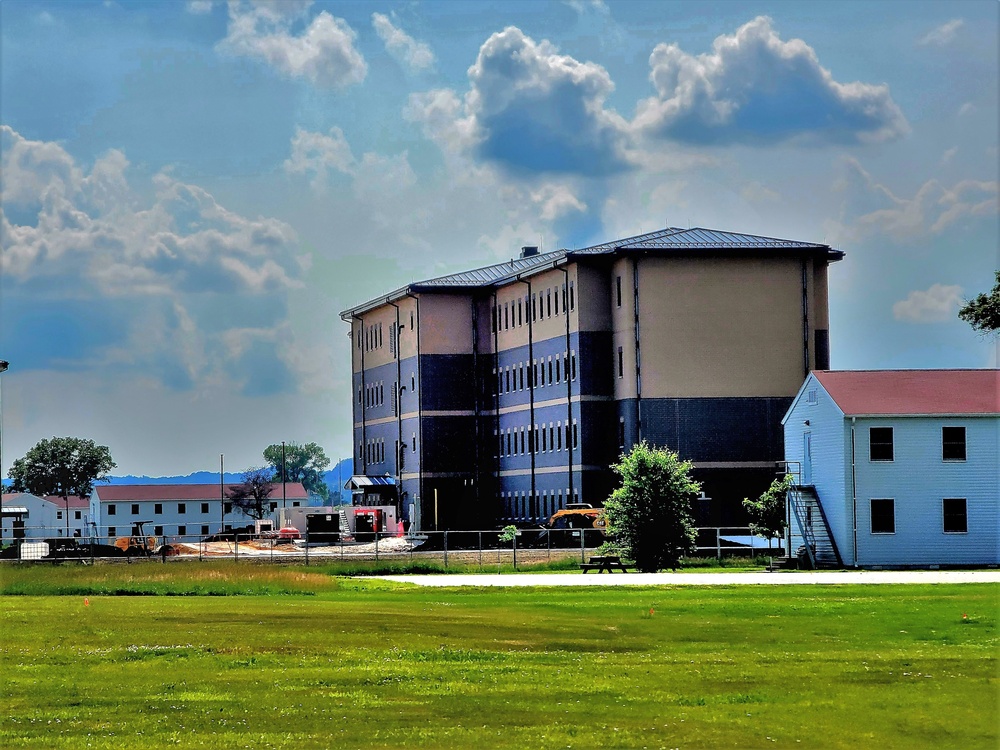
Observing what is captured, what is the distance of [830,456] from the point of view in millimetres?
75938

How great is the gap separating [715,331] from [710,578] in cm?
4808

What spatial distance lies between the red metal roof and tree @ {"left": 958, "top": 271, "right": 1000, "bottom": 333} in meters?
8.64

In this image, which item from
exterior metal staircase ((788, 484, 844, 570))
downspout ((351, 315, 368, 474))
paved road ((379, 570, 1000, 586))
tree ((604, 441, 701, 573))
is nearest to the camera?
paved road ((379, 570, 1000, 586))

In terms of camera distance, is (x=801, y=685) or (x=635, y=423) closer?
(x=801, y=685)

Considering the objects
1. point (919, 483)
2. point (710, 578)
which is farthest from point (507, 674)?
point (919, 483)

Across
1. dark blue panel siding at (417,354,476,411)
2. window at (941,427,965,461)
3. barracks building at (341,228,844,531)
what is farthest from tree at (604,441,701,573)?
dark blue panel siding at (417,354,476,411)

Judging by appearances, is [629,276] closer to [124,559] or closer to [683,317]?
[683,317]

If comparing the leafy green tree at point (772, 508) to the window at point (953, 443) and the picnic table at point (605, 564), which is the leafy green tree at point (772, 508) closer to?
the window at point (953, 443)

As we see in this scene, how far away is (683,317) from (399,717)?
8855cm

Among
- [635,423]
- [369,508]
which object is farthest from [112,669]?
[369,508]

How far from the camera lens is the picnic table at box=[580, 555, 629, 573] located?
71.1 meters

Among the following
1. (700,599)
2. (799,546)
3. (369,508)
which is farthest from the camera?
(369,508)

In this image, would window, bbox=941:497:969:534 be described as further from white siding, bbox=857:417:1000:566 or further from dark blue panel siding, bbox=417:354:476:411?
dark blue panel siding, bbox=417:354:476:411

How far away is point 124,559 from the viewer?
266ft
